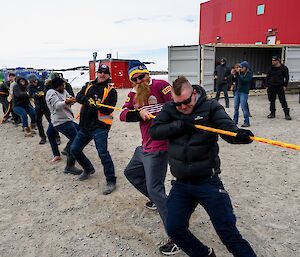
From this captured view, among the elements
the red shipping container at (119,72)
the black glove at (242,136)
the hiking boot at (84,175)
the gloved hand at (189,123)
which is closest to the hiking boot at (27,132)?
the hiking boot at (84,175)

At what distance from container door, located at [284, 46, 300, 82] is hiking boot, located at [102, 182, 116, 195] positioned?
13.8m

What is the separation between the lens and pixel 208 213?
251cm

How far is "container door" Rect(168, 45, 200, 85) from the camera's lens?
13235 mm

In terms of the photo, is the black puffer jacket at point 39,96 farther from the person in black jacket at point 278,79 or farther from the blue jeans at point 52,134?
the person in black jacket at point 278,79

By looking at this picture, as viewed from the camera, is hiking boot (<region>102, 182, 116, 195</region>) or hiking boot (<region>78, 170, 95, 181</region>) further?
hiking boot (<region>78, 170, 95, 181</region>)

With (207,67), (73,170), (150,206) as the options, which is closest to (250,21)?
(207,67)

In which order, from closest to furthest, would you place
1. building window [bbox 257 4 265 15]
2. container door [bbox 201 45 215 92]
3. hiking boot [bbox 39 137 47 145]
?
hiking boot [bbox 39 137 47 145] → container door [bbox 201 45 215 92] → building window [bbox 257 4 265 15]

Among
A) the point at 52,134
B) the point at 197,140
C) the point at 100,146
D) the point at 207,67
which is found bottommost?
the point at 52,134

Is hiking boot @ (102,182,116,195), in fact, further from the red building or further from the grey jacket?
the red building

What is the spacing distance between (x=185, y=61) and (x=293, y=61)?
21.2 ft

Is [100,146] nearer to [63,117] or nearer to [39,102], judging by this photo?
[63,117]

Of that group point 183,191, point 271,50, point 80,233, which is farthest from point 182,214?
point 271,50

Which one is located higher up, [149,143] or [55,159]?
[149,143]

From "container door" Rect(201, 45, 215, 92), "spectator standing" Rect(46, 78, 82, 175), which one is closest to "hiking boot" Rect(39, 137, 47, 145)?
"spectator standing" Rect(46, 78, 82, 175)
